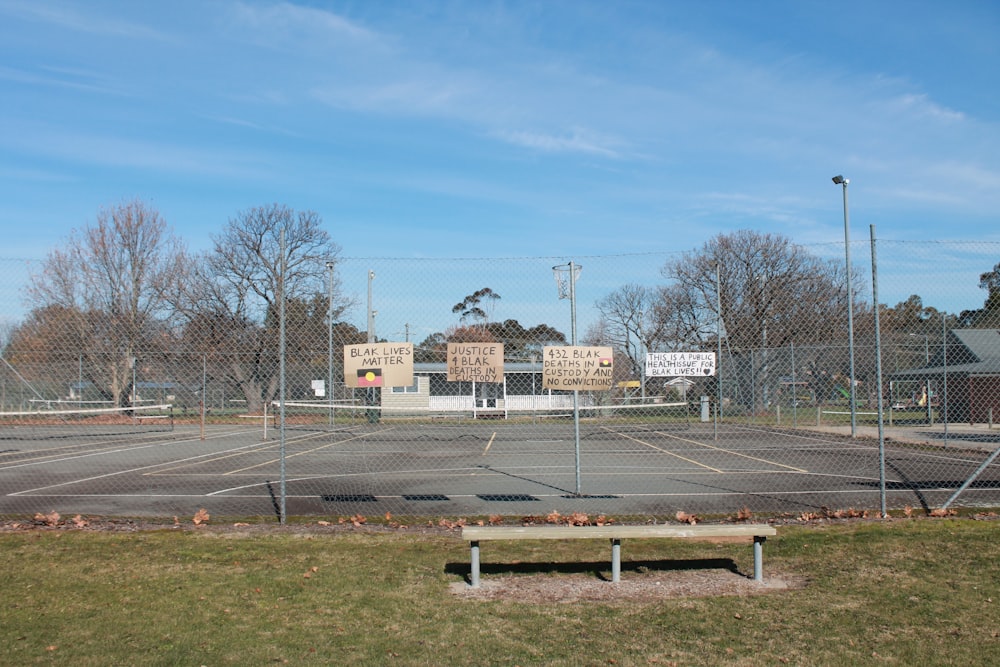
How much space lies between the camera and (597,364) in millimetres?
9961

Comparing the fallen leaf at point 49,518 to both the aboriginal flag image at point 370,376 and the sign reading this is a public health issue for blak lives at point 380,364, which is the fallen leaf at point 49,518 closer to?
the sign reading this is a public health issue for blak lives at point 380,364

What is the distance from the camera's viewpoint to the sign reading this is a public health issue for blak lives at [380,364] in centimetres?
945

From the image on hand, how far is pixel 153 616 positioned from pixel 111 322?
9.81 m

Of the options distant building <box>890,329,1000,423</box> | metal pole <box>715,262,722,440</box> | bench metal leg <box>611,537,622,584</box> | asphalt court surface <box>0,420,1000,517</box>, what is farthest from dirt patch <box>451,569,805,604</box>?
distant building <box>890,329,1000,423</box>

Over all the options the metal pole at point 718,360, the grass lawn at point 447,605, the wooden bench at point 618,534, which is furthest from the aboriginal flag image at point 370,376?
the metal pole at point 718,360

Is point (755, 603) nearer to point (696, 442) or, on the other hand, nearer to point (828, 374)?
point (696, 442)

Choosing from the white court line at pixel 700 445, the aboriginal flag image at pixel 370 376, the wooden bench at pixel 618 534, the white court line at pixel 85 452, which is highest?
the aboriginal flag image at pixel 370 376

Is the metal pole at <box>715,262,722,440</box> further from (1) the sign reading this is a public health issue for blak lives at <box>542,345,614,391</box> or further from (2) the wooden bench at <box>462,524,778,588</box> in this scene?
(2) the wooden bench at <box>462,524,778,588</box>

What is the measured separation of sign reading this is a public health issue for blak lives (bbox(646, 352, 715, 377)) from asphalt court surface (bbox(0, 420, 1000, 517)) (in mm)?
1829

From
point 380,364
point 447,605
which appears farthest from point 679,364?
point 447,605

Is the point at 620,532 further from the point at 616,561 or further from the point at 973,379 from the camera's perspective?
the point at 973,379

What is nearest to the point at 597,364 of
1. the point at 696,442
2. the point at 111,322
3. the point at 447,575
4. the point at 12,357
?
the point at 447,575

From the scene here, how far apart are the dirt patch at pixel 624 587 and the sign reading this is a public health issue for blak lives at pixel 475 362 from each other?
2.96 m

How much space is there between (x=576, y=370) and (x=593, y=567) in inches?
119
